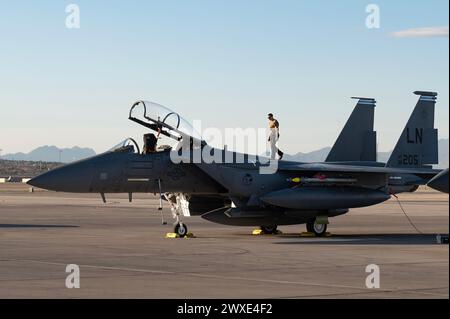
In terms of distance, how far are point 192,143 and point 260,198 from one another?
2226mm

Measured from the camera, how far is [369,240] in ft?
76.7

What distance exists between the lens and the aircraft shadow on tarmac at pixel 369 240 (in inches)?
879

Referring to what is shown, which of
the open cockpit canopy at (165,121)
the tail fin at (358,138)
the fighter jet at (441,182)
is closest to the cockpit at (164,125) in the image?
the open cockpit canopy at (165,121)

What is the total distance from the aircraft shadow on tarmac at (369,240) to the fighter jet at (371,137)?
2850 millimetres

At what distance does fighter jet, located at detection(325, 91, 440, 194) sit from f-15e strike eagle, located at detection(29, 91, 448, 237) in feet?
4.90

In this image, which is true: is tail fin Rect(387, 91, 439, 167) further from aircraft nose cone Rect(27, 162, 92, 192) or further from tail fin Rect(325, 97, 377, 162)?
aircraft nose cone Rect(27, 162, 92, 192)

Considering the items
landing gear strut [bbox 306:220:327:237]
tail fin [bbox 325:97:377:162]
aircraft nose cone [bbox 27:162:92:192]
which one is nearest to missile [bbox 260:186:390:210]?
landing gear strut [bbox 306:220:327:237]

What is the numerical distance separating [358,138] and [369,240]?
514 cm

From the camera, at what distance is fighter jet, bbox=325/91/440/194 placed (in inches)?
1089

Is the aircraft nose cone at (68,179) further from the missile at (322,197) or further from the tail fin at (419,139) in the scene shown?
the tail fin at (419,139)

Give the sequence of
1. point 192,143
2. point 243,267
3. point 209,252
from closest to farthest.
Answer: point 243,267 → point 209,252 → point 192,143

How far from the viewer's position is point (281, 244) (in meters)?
21.8
